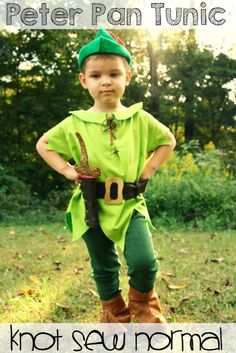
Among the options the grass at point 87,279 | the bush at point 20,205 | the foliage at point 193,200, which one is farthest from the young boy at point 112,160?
the bush at point 20,205

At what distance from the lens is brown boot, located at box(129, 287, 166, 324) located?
2.58m

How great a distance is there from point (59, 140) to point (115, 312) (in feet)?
2.80

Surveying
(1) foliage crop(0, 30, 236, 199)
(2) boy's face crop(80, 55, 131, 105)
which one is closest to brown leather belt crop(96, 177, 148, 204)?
(2) boy's face crop(80, 55, 131, 105)

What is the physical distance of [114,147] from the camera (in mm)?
2447

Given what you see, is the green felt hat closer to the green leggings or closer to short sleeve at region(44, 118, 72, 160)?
short sleeve at region(44, 118, 72, 160)

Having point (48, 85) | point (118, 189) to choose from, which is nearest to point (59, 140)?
point (118, 189)

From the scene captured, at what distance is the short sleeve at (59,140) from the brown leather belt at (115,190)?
24 cm

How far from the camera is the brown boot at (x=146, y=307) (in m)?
2.58

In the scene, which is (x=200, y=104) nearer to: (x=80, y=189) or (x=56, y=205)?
(x=56, y=205)

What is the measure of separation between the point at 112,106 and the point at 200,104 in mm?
9371

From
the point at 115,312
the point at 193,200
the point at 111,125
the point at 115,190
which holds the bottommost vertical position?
the point at 193,200

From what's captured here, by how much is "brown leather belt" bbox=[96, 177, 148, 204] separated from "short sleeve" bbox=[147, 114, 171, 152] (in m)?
0.22

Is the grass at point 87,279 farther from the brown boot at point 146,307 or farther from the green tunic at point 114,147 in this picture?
the green tunic at point 114,147

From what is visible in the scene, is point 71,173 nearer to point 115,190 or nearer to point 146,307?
point 115,190
